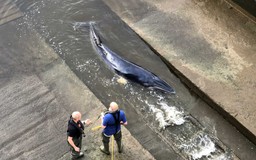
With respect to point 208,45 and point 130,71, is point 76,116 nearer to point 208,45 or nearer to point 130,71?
point 130,71

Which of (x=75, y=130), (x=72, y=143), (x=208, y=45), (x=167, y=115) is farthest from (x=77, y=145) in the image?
(x=208, y=45)

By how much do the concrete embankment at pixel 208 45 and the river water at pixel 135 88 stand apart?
11.5 inches

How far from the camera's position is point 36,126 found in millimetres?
8992

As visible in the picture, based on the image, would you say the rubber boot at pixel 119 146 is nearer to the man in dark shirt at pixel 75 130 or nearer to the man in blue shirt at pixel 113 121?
the man in blue shirt at pixel 113 121

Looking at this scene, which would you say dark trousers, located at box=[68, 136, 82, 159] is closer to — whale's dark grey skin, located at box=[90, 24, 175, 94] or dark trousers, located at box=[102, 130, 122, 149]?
dark trousers, located at box=[102, 130, 122, 149]

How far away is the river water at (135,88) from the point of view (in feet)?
29.2

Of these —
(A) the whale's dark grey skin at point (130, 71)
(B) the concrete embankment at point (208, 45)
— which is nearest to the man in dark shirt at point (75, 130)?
(A) the whale's dark grey skin at point (130, 71)

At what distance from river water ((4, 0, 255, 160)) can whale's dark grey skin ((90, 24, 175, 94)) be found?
15 cm

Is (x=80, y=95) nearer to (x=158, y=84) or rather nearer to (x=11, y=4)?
(x=158, y=84)

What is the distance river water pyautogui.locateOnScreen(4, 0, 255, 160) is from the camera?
29.2 ft

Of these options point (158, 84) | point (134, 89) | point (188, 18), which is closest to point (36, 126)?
point (134, 89)

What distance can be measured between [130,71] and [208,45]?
8.11 ft

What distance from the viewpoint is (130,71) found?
9.98m

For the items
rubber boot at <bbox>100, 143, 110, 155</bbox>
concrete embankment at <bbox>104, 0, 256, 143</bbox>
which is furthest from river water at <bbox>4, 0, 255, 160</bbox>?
rubber boot at <bbox>100, 143, 110, 155</bbox>
